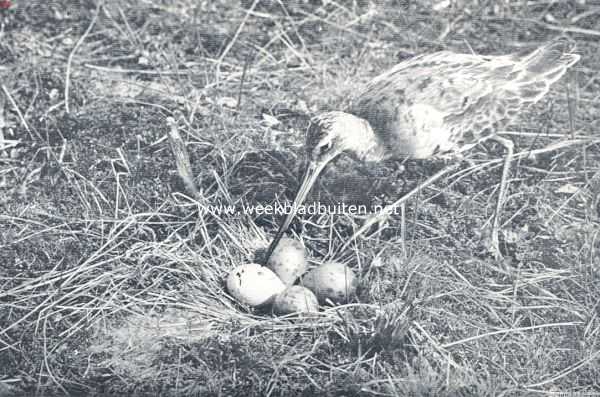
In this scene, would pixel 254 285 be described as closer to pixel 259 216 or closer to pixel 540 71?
pixel 259 216

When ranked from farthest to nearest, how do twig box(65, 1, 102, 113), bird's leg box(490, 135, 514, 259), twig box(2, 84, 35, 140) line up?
twig box(65, 1, 102, 113) < twig box(2, 84, 35, 140) < bird's leg box(490, 135, 514, 259)

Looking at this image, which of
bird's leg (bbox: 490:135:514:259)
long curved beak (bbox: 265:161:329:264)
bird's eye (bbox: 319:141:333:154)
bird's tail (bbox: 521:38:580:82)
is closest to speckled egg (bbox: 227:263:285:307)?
long curved beak (bbox: 265:161:329:264)

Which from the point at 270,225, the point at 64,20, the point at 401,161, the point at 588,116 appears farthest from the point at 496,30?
the point at 64,20

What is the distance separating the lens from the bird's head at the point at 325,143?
80.0 inches

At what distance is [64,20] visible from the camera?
2.75m

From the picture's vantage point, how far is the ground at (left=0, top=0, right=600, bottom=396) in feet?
5.71

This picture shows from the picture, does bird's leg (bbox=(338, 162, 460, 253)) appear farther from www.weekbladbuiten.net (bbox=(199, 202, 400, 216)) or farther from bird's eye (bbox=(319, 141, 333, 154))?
bird's eye (bbox=(319, 141, 333, 154))

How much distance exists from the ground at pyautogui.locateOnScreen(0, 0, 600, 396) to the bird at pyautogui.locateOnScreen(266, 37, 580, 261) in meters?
0.06

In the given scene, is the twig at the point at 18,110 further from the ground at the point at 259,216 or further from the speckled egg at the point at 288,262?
Result: the speckled egg at the point at 288,262

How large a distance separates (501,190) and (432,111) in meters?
0.33

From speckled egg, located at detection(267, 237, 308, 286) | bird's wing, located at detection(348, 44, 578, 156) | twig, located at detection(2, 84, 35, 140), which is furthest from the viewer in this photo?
twig, located at detection(2, 84, 35, 140)

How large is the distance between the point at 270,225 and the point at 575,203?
3.03 feet

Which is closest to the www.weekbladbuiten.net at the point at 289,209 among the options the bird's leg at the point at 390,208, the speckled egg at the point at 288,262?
the bird's leg at the point at 390,208

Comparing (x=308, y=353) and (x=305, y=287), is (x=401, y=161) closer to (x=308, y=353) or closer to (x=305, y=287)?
(x=305, y=287)
